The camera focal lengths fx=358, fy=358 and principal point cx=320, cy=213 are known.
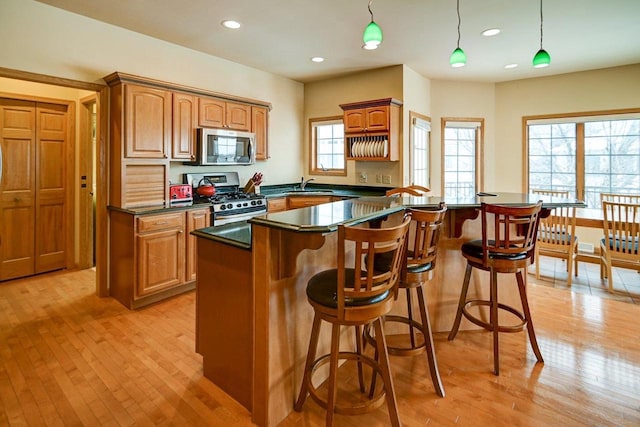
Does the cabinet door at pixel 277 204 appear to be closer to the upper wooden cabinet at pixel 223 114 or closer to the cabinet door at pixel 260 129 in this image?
the cabinet door at pixel 260 129

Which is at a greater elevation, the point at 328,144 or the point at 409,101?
the point at 409,101

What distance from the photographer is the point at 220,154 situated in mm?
4414

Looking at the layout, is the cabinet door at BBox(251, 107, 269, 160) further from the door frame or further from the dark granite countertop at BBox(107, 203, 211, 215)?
the door frame

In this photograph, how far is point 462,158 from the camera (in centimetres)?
598

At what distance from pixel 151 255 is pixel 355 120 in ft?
10.4

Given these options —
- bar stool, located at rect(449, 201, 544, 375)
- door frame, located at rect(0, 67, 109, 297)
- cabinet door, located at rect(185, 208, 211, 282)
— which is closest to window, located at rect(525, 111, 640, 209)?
bar stool, located at rect(449, 201, 544, 375)

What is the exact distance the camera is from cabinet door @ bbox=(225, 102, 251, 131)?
4.54m

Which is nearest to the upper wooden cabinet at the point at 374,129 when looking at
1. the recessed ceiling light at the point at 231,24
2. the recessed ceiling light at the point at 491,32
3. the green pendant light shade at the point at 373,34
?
the recessed ceiling light at the point at 491,32

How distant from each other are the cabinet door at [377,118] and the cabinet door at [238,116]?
1.64m

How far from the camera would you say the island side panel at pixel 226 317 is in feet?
6.52

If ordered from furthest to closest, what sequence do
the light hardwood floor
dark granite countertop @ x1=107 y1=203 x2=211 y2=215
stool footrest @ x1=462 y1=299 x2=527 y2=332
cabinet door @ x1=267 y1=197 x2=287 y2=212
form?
1. cabinet door @ x1=267 y1=197 x2=287 y2=212
2. dark granite countertop @ x1=107 y1=203 x2=211 y2=215
3. stool footrest @ x1=462 y1=299 x2=527 y2=332
4. the light hardwood floor

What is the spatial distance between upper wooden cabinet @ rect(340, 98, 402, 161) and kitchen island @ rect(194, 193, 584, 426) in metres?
2.60

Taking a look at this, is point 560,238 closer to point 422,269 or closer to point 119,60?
point 422,269

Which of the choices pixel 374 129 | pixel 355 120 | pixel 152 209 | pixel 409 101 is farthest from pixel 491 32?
pixel 152 209
